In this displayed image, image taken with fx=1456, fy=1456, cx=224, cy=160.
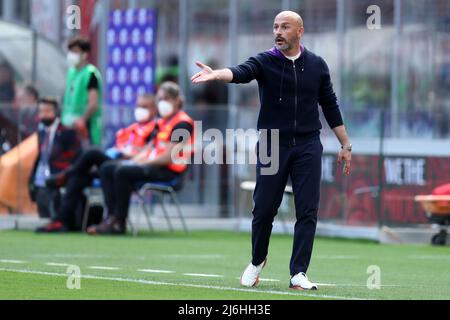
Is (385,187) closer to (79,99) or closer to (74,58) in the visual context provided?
(79,99)

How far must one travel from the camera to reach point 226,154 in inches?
808

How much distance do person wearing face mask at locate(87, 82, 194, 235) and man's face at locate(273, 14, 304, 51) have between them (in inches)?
311

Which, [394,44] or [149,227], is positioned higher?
[394,44]

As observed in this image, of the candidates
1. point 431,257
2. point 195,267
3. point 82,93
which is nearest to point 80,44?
point 82,93

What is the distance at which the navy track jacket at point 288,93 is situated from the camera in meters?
10.7

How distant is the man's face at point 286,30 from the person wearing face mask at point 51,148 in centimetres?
922

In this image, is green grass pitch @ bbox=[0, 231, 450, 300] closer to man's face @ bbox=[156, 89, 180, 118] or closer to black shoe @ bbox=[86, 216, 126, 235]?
black shoe @ bbox=[86, 216, 126, 235]

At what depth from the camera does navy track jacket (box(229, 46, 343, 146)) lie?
10.7m

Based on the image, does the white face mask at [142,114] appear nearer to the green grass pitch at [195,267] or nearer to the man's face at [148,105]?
the man's face at [148,105]

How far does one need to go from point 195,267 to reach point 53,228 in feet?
19.7
